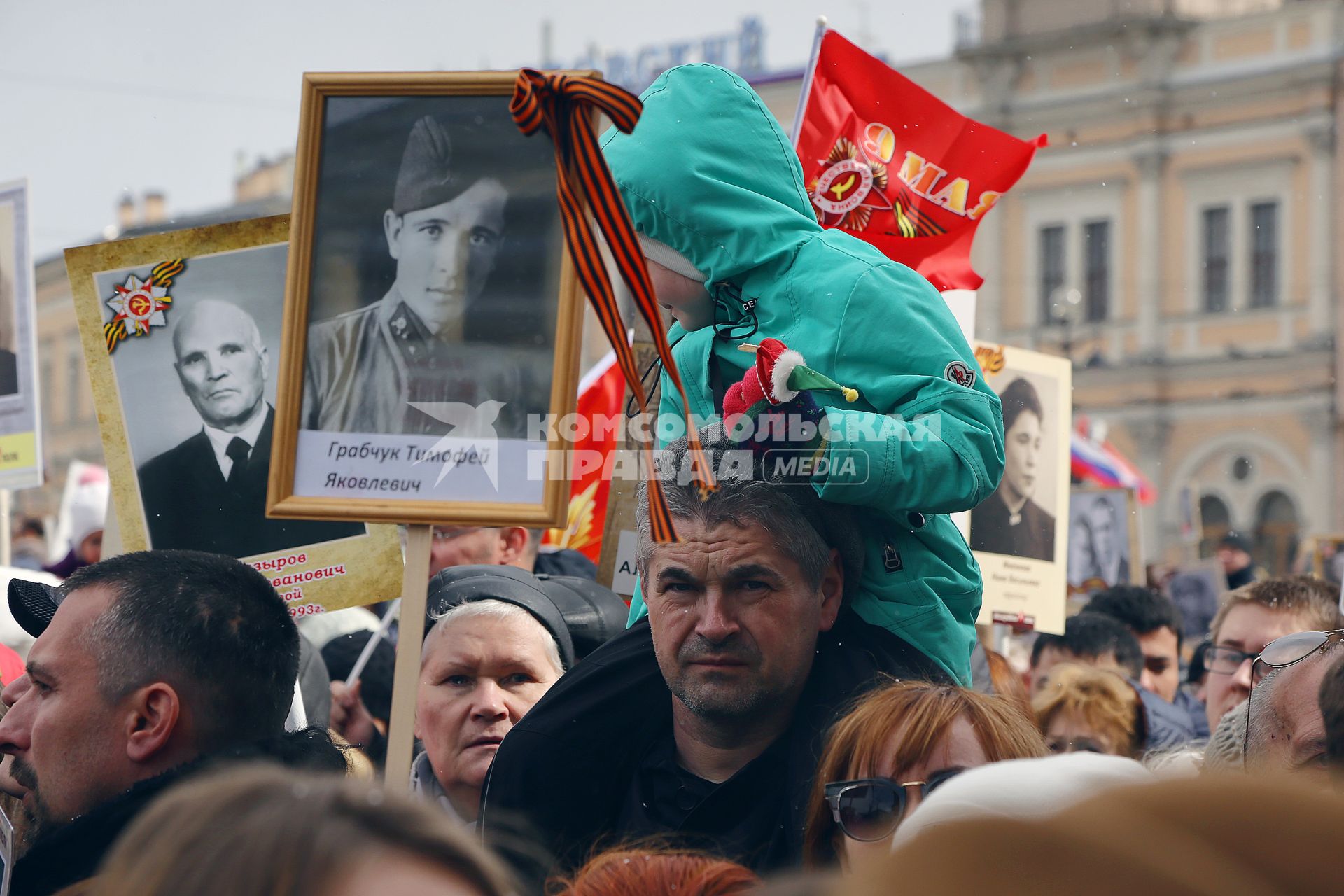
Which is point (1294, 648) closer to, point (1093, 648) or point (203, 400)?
point (203, 400)

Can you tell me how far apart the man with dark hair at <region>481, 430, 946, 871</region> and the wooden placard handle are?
181 mm

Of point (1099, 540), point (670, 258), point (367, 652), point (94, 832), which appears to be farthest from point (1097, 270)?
point (94, 832)

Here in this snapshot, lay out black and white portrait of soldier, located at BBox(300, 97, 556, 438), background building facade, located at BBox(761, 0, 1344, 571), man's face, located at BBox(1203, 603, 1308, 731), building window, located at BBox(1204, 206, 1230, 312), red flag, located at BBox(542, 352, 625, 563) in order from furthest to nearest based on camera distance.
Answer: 1. building window, located at BBox(1204, 206, 1230, 312)
2. background building facade, located at BBox(761, 0, 1344, 571)
3. red flag, located at BBox(542, 352, 625, 563)
4. man's face, located at BBox(1203, 603, 1308, 731)
5. black and white portrait of soldier, located at BBox(300, 97, 556, 438)

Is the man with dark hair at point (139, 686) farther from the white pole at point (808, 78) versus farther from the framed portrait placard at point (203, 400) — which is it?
the white pole at point (808, 78)

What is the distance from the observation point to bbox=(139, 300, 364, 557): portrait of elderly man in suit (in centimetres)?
383

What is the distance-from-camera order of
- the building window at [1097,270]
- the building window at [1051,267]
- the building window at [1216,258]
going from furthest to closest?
the building window at [1051,267], the building window at [1097,270], the building window at [1216,258]

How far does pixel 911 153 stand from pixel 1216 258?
107 ft

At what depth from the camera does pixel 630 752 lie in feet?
9.20

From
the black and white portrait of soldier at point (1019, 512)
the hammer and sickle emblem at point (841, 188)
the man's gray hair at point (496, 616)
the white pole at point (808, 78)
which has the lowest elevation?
the man's gray hair at point (496, 616)

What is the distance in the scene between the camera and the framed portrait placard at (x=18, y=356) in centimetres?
555

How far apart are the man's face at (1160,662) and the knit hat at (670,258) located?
372 cm

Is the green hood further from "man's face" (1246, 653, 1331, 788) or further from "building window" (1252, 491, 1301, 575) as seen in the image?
"building window" (1252, 491, 1301, 575)

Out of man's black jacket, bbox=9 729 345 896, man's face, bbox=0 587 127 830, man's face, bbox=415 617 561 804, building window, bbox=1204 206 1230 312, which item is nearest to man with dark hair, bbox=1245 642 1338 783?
man's black jacket, bbox=9 729 345 896

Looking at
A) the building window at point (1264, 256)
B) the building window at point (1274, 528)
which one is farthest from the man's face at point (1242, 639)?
the building window at point (1264, 256)
